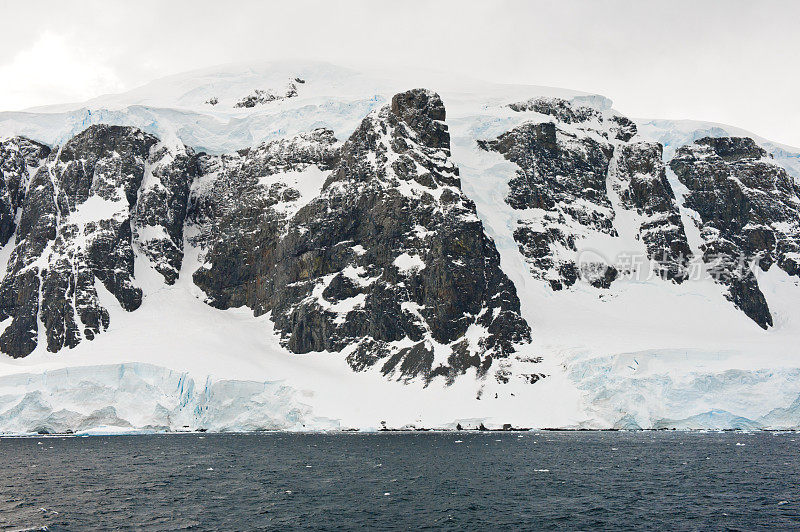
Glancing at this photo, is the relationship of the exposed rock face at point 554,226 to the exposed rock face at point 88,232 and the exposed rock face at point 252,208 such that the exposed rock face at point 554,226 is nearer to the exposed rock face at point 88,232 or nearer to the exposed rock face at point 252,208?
the exposed rock face at point 252,208

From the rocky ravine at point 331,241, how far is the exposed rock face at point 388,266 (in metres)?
0.37

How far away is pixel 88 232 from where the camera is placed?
173625 millimetres

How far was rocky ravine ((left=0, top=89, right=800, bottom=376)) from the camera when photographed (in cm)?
15750

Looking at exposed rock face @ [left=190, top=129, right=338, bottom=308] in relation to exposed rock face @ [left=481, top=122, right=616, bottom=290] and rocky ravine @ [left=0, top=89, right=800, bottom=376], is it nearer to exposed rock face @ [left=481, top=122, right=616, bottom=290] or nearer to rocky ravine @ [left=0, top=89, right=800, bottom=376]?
rocky ravine @ [left=0, top=89, right=800, bottom=376]

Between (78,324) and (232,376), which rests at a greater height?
(78,324)

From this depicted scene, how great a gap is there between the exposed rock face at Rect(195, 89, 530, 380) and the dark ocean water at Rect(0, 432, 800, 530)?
1808 inches

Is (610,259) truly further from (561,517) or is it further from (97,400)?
(561,517)

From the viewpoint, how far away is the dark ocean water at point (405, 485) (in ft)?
167

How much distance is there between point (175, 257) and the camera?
186375 millimetres

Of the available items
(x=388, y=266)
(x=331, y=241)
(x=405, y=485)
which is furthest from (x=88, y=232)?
(x=405, y=485)

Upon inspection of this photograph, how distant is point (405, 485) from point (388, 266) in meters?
99.6

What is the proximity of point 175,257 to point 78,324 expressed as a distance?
111 feet

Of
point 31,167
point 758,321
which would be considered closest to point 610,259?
point 758,321

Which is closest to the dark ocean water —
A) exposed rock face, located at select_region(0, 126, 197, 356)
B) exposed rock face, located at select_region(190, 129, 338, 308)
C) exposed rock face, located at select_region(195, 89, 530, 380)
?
exposed rock face, located at select_region(195, 89, 530, 380)
